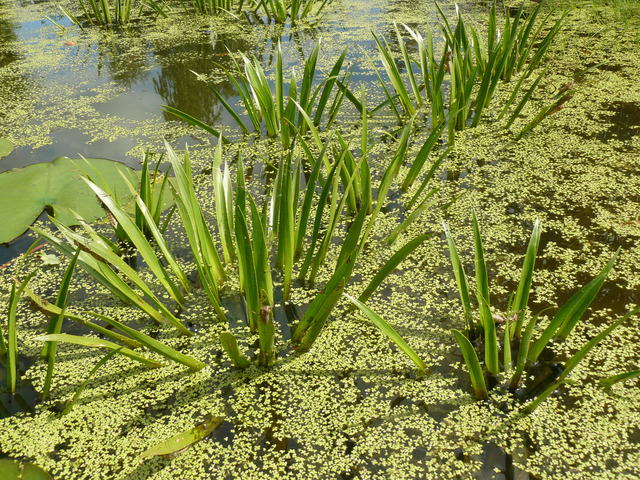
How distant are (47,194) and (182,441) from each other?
4.08 feet

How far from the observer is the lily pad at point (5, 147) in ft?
→ 7.29

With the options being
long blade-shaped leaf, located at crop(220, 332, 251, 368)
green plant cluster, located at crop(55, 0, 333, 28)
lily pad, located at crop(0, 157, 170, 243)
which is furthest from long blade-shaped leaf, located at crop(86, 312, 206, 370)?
green plant cluster, located at crop(55, 0, 333, 28)

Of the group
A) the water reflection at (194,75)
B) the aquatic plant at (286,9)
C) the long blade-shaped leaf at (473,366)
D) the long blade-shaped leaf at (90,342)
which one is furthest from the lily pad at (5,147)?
the aquatic plant at (286,9)

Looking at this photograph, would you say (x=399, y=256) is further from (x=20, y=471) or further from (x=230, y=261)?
(x=20, y=471)

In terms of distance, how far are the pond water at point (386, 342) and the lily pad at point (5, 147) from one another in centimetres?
5

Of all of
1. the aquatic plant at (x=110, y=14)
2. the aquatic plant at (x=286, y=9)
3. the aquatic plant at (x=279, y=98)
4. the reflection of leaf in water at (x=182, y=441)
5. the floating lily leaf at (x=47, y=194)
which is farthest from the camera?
the aquatic plant at (x=110, y=14)

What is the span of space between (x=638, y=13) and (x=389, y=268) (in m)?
3.88

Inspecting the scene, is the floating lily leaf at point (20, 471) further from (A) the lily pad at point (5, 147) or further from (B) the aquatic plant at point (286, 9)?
(B) the aquatic plant at point (286, 9)

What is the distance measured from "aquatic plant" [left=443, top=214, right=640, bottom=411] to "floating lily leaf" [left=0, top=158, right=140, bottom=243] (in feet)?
4.14

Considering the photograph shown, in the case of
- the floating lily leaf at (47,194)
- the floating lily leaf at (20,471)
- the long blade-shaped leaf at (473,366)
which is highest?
the floating lily leaf at (47,194)

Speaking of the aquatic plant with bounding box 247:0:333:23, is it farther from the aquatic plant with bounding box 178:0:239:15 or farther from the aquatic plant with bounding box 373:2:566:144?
the aquatic plant with bounding box 373:2:566:144

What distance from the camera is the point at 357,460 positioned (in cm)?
102

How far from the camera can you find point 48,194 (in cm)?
180

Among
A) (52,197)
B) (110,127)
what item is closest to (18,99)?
(110,127)
